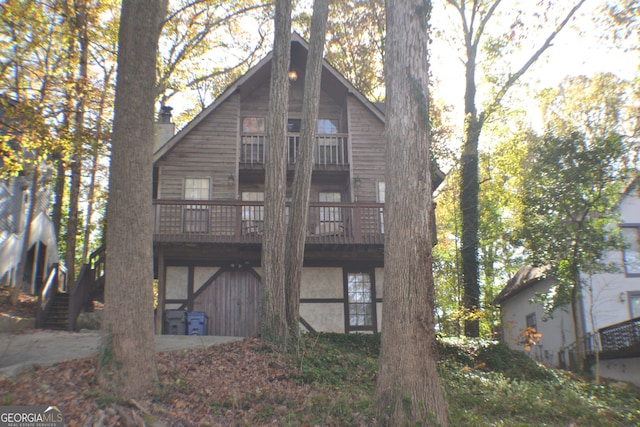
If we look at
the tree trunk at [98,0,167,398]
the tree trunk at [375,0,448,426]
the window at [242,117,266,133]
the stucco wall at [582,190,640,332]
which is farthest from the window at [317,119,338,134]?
the tree trunk at [98,0,167,398]

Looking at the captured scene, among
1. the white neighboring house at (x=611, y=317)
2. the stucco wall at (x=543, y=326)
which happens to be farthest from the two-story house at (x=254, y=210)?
the stucco wall at (x=543, y=326)

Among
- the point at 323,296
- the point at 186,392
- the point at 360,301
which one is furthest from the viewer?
the point at 360,301

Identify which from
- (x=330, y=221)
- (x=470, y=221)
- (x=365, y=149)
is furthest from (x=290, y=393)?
(x=470, y=221)

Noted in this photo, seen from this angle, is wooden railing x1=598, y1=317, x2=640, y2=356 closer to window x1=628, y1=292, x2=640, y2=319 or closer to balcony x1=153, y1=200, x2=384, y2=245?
window x1=628, y1=292, x2=640, y2=319

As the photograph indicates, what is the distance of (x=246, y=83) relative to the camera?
18.7 metres

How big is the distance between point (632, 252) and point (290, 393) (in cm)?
1641

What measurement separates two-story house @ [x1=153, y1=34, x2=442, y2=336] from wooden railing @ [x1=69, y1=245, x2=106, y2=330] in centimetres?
180


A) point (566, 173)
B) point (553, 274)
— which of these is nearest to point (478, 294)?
point (553, 274)

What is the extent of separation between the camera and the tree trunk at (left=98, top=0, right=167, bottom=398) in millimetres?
7508

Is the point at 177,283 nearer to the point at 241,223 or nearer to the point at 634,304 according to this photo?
the point at 241,223

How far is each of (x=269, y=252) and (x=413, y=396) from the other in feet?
16.6

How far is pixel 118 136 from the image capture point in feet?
26.0

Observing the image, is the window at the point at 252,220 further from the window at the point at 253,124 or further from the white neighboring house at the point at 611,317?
the white neighboring house at the point at 611,317

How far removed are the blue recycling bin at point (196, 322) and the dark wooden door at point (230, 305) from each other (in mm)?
974
